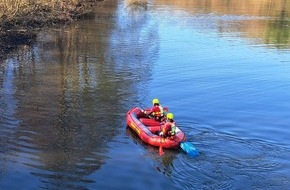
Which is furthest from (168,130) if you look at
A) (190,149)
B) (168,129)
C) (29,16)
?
(29,16)

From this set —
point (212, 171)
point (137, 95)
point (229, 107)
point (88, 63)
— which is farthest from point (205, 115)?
point (88, 63)

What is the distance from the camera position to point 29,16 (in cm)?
2848

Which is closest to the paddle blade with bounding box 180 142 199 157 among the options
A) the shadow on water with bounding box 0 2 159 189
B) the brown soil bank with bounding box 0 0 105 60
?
the shadow on water with bounding box 0 2 159 189

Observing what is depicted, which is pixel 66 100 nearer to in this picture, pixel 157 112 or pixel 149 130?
pixel 157 112

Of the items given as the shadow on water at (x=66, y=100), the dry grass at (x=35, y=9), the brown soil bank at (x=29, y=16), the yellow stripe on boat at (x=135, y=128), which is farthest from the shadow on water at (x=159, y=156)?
the dry grass at (x=35, y=9)

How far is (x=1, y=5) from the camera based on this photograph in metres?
25.0

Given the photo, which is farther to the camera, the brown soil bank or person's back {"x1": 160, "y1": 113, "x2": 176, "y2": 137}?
the brown soil bank

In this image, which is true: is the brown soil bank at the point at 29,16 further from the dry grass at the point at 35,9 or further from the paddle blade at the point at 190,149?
the paddle blade at the point at 190,149

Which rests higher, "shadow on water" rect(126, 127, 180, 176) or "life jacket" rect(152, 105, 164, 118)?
"life jacket" rect(152, 105, 164, 118)

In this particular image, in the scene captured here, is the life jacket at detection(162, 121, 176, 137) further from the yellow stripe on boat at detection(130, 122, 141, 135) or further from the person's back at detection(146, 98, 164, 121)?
the person's back at detection(146, 98, 164, 121)

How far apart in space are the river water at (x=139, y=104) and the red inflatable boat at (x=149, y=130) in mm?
216

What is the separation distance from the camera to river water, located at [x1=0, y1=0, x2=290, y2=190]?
10883 mm

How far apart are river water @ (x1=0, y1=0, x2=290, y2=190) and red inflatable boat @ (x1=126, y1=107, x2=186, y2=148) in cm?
22

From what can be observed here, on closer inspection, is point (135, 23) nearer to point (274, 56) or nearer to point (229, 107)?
point (274, 56)
